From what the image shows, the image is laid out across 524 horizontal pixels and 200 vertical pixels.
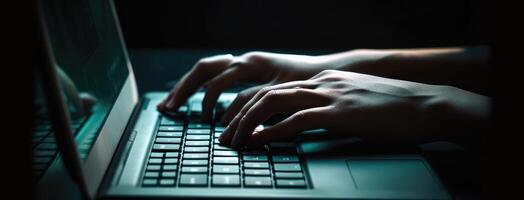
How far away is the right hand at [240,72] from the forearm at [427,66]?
0.17ft

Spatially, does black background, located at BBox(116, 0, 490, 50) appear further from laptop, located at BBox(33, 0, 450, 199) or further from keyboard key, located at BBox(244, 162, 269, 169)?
keyboard key, located at BBox(244, 162, 269, 169)

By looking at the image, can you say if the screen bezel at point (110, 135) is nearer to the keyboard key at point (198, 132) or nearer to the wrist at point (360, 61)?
the keyboard key at point (198, 132)

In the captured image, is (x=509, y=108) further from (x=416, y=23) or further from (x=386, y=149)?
(x=416, y=23)

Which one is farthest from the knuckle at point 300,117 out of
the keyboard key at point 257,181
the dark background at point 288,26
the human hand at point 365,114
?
the dark background at point 288,26

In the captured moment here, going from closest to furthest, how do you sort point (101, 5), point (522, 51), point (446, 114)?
point (522, 51), point (446, 114), point (101, 5)

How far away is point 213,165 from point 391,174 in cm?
20

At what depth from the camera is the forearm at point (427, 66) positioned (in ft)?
2.85

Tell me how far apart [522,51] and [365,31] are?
90cm

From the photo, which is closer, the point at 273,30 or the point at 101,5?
the point at 101,5

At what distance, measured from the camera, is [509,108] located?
1.29ft

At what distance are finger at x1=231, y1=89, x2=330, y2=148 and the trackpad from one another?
0.35 ft

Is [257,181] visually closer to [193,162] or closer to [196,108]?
[193,162]

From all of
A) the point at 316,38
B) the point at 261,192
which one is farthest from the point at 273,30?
the point at 261,192

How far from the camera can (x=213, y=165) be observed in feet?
1.99
